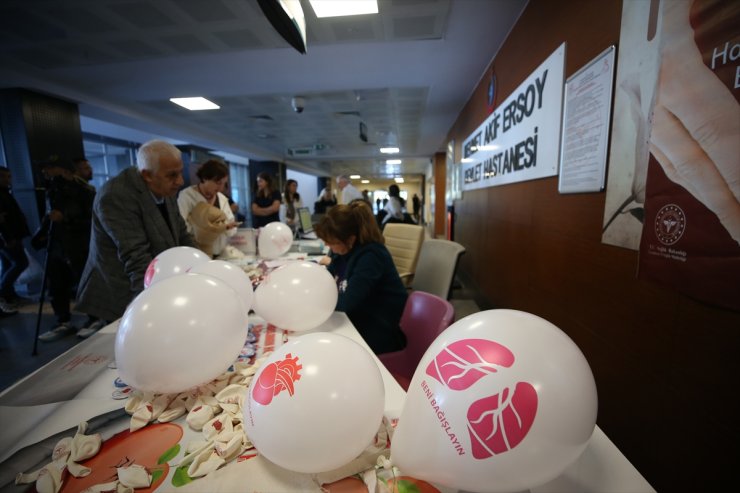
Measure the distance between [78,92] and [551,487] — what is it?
6.31 meters

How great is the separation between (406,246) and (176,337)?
2.18 metres

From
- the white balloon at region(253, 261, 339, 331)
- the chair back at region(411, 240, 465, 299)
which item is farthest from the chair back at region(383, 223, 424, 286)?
the white balloon at region(253, 261, 339, 331)

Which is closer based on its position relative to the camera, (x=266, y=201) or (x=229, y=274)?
(x=229, y=274)

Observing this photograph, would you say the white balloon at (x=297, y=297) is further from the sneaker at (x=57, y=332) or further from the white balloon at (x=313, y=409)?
the sneaker at (x=57, y=332)

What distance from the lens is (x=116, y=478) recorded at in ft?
1.91

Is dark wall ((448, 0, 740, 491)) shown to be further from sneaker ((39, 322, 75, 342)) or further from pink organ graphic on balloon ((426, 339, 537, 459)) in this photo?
sneaker ((39, 322, 75, 342))

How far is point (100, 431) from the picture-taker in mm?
698

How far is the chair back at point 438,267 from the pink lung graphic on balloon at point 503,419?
4.37 feet

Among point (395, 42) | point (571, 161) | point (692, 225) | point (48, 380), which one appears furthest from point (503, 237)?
point (48, 380)

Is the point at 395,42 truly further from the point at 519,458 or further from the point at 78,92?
the point at 78,92

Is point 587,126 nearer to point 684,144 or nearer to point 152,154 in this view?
point 684,144

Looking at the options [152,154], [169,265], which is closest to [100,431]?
[169,265]

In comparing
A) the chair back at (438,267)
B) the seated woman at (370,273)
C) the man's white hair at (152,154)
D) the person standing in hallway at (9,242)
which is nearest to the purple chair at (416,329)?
the seated woman at (370,273)

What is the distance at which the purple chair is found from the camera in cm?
133
